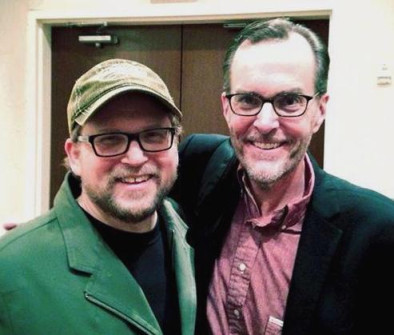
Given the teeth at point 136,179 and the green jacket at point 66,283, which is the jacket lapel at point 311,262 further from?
the teeth at point 136,179

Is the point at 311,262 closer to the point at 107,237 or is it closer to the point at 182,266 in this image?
the point at 182,266

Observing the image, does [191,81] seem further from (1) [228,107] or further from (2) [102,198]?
(2) [102,198]

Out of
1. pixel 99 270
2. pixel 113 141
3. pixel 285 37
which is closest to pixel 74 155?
pixel 113 141

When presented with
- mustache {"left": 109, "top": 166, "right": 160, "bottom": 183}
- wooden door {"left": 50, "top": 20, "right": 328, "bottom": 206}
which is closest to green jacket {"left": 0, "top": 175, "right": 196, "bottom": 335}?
mustache {"left": 109, "top": 166, "right": 160, "bottom": 183}

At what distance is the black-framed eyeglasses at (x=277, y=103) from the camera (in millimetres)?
1230

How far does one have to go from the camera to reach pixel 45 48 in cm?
322

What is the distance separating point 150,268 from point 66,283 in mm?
240

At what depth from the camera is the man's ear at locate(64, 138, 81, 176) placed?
1171mm

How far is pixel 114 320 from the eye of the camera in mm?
1036

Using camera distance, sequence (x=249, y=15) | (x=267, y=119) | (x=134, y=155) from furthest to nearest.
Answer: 1. (x=249, y=15)
2. (x=267, y=119)
3. (x=134, y=155)

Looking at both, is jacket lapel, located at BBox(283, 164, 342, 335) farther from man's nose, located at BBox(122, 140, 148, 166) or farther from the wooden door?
the wooden door

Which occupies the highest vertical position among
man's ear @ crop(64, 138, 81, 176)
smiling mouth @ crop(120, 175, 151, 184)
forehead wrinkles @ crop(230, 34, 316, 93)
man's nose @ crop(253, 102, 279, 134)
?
forehead wrinkles @ crop(230, 34, 316, 93)

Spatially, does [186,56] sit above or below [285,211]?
above

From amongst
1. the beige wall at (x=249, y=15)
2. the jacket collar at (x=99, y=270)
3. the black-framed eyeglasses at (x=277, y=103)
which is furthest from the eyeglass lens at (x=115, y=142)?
the beige wall at (x=249, y=15)
